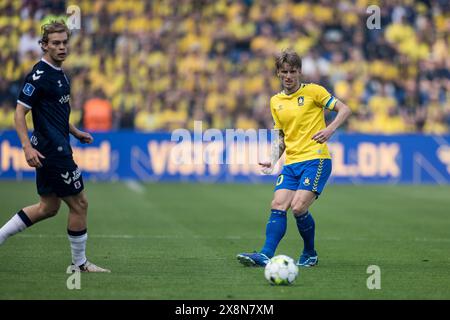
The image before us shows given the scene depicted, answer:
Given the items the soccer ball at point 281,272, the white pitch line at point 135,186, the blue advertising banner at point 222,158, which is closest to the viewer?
the soccer ball at point 281,272

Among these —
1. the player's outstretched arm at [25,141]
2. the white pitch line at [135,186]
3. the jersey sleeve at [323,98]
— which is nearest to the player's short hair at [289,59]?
the jersey sleeve at [323,98]

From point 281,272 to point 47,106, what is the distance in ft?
8.54

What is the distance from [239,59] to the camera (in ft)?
92.6

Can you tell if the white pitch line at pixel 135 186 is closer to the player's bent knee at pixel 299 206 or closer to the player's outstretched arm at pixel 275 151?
the player's outstretched arm at pixel 275 151

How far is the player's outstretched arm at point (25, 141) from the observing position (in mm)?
8477

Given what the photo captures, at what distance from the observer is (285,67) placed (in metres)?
9.48

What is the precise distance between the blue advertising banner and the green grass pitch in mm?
3557

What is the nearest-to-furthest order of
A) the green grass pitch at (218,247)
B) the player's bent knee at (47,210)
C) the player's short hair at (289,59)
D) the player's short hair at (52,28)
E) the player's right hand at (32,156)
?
the green grass pitch at (218,247) < the player's right hand at (32,156) < the player's short hair at (52,28) < the player's bent knee at (47,210) < the player's short hair at (289,59)

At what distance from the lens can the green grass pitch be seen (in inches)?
316

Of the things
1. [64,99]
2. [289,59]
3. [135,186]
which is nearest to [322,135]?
[289,59]

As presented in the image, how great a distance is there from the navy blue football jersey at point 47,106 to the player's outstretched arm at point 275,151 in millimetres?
2072

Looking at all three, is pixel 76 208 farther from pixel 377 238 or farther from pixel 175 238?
pixel 377 238

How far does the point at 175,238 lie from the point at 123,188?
10.3 m

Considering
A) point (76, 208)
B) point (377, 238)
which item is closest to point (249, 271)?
point (76, 208)
